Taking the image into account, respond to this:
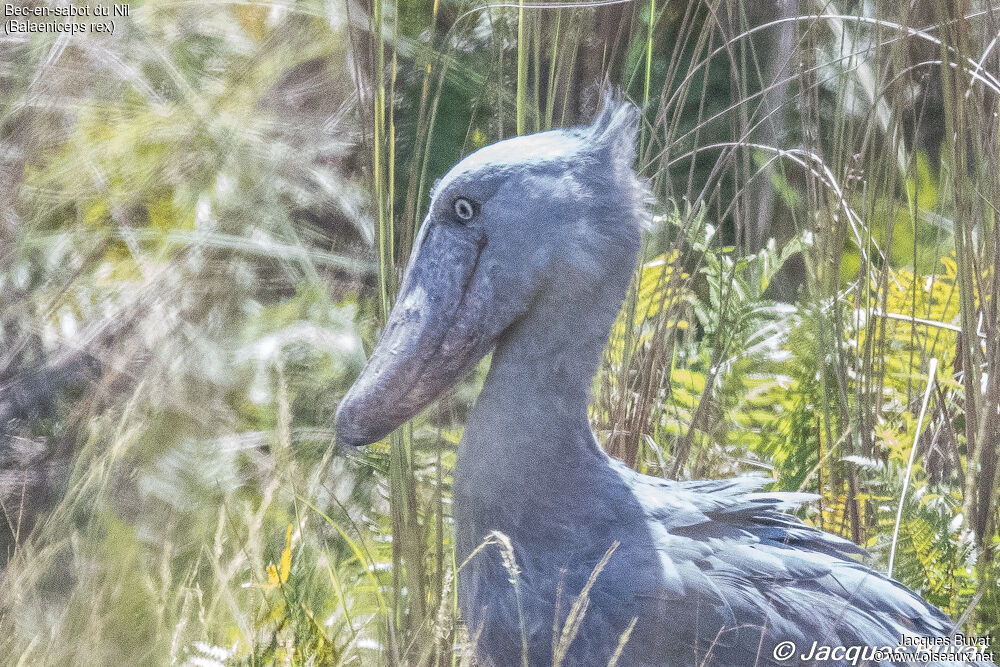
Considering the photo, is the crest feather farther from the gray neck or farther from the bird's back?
the bird's back

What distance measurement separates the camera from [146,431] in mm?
2078

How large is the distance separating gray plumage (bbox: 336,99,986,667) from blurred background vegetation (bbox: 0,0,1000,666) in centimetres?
15

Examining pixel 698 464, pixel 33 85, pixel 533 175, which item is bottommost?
pixel 698 464

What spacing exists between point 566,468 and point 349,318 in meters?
1.00

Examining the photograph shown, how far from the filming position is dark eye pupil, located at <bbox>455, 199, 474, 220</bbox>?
140 cm

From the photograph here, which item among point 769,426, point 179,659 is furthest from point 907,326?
point 179,659

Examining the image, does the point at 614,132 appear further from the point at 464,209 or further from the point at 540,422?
the point at 540,422

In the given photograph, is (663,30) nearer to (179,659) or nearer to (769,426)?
(769,426)

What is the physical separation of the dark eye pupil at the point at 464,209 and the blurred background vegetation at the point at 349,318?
0.50 feet

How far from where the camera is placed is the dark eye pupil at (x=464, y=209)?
140cm

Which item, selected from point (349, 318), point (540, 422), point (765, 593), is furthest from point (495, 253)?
point (349, 318)

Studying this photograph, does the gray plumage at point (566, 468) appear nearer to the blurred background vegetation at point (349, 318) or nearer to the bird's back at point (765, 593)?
the bird's back at point (765, 593)

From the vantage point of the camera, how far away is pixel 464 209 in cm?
140

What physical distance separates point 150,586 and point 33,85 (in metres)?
1.30
